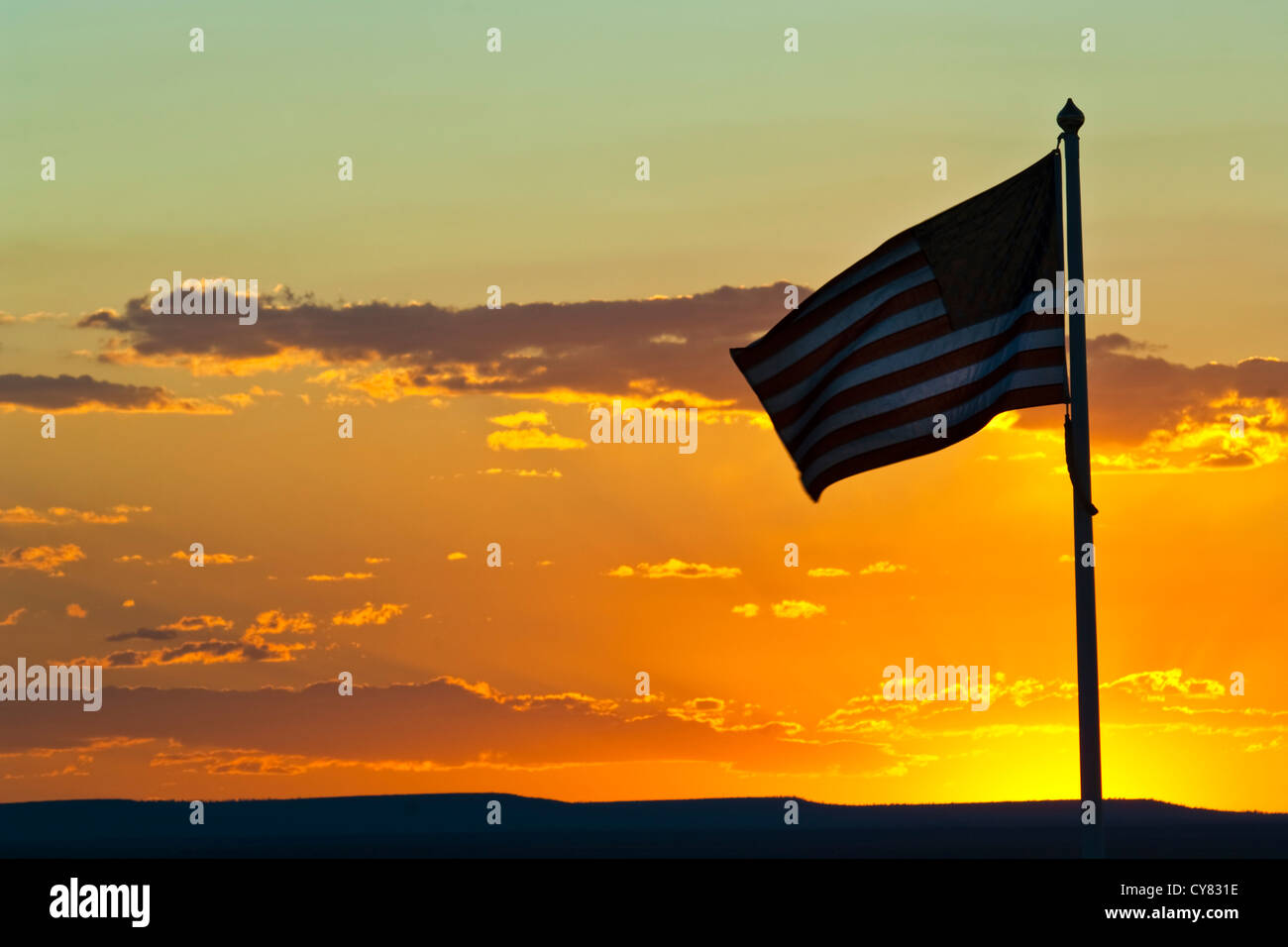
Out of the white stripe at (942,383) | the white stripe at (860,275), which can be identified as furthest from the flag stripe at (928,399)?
the white stripe at (860,275)

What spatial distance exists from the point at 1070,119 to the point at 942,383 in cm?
440

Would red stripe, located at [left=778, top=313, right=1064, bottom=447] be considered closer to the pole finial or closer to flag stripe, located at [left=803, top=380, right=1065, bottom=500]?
flag stripe, located at [left=803, top=380, right=1065, bottom=500]

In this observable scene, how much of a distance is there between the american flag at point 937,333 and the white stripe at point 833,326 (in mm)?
21

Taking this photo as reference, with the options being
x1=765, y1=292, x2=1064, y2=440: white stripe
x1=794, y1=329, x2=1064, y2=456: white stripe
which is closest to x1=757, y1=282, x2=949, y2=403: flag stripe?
x1=765, y1=292, x2=1064, y2=440: white stripe

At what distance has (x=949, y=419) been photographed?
1096 inches

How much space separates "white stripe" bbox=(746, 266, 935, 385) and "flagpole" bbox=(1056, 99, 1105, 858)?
8.15ft

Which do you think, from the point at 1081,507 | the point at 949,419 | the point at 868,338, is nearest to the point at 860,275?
the point at 868,338

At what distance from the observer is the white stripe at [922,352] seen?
27828 millimetres

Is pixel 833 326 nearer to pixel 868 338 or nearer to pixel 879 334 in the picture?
pixel 868 338

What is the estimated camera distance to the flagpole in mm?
25547

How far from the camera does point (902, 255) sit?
28.6 m
